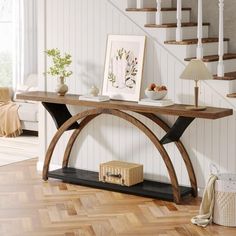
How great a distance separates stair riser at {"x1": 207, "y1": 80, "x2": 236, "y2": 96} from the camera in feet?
18.3

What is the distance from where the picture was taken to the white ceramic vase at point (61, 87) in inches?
248

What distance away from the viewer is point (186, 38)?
6.08m

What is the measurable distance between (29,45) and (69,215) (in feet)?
16.6

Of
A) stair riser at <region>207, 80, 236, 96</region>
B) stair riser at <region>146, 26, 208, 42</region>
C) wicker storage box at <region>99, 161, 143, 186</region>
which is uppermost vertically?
stair riser at <region>146, 26, 208, 42</region>

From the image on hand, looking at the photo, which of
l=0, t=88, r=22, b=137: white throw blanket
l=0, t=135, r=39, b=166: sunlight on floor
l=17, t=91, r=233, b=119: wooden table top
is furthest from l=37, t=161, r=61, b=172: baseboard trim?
l=0, t=88, r=22, b=137: white throw blanket

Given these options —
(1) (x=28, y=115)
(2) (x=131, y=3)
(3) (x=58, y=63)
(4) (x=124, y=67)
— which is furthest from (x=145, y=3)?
(1) (x=28, y=115)

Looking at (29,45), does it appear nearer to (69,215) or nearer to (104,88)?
(104,88)

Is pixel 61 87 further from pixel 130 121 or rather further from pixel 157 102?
pixel 157 102

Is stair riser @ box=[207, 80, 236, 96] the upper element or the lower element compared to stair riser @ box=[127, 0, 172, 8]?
lower

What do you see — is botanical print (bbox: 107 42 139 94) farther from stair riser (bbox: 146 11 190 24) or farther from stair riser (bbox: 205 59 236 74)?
stair riser (bbox: 205 59 236 74)

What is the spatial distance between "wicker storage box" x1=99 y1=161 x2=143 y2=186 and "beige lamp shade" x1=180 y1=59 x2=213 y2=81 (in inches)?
41.4

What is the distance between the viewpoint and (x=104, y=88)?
6.26m

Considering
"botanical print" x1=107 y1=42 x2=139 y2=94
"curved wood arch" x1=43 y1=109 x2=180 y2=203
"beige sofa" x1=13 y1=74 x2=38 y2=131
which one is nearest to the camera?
"curved wood arch" x1=43 y1=109 x2=180 y2=203

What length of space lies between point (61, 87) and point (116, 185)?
1036 mm
